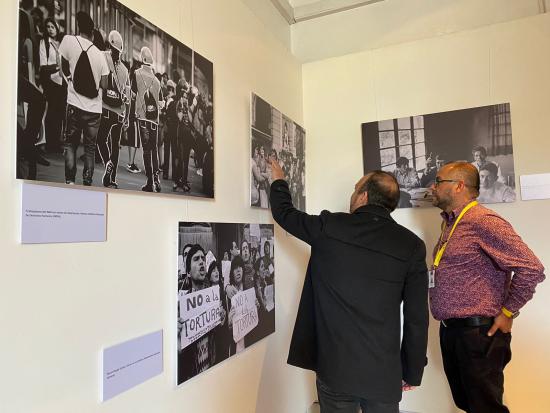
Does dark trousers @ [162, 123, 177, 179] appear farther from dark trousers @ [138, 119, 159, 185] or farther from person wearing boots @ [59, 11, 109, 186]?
person wearing boots @ [59, 11, 109, 186]

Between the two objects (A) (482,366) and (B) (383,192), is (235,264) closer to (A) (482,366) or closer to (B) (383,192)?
(B) (383,192)

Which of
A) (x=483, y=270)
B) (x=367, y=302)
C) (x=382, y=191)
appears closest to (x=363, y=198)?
(x=382, y=191)

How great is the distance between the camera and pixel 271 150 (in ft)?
7.18

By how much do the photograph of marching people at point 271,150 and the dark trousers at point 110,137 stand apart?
2.83 ft

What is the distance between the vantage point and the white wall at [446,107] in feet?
7.42

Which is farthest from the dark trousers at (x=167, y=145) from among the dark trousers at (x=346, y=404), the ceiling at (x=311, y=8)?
the ceiling at (x=311, y=8)

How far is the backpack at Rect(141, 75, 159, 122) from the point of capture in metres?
1.29

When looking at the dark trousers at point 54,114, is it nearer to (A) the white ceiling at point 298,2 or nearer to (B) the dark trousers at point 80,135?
(B) the dark trousers at point 80,135

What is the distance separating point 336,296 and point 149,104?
1043 millimetres

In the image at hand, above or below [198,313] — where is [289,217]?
above

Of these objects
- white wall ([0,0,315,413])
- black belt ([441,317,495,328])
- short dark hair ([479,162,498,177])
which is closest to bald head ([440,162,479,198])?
short dark hair ([479,162,498,177])

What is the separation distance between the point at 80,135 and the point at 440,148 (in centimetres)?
211

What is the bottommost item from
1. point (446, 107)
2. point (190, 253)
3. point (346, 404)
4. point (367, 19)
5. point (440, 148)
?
point (346, 404)

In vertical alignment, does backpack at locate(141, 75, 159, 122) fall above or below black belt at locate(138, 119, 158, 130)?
above
